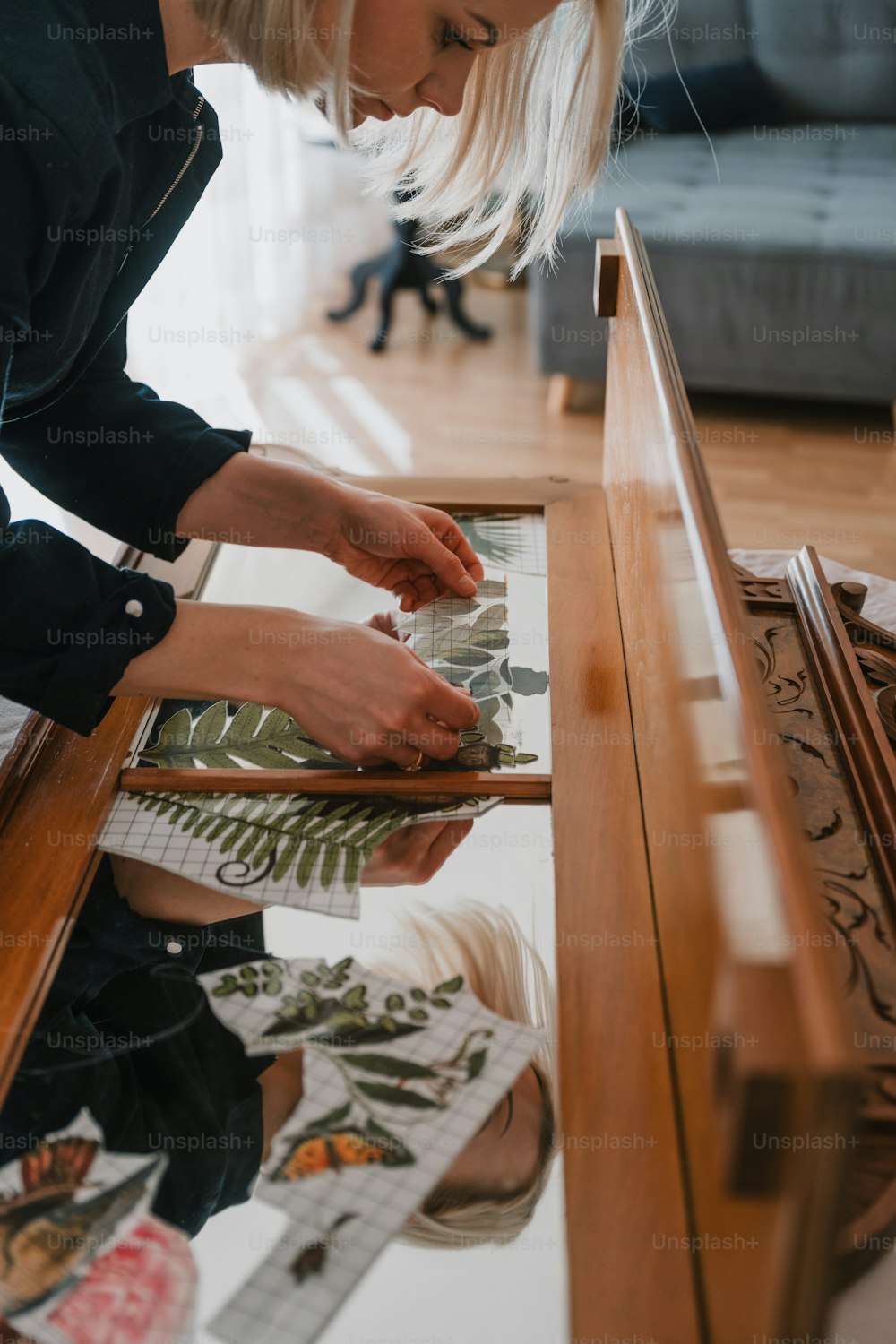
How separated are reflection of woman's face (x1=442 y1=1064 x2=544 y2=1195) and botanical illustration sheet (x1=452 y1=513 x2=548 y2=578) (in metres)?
0.60

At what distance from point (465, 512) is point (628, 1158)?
31.1 inches

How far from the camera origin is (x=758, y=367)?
8.96 feet

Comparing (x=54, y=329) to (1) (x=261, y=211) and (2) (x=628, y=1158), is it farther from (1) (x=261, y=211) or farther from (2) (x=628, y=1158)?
(1) (x=261, y=211)

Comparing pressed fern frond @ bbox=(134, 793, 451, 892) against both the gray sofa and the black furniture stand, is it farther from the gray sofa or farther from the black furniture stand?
the black furniture stand

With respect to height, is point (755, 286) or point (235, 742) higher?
point (755, 286)

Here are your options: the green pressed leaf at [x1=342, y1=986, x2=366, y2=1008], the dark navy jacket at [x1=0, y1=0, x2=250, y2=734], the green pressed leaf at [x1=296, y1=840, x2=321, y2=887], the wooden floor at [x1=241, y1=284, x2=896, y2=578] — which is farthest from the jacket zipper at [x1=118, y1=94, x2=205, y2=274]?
the wooden floor at [x1=241, y1=284, x2=896, y2=578]

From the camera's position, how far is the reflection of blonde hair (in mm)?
581

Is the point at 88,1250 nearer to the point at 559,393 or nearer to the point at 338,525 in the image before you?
the point at 338,525

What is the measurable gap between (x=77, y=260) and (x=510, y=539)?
520 millimetres

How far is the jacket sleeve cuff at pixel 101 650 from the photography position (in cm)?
79

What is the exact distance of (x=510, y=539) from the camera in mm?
1218

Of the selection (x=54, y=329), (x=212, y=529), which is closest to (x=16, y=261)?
(x=54, y=329)

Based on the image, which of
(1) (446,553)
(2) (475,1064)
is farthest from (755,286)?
(2) (475,1064)

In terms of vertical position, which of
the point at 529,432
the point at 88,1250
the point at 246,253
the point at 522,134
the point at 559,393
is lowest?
the point at 88,1250
